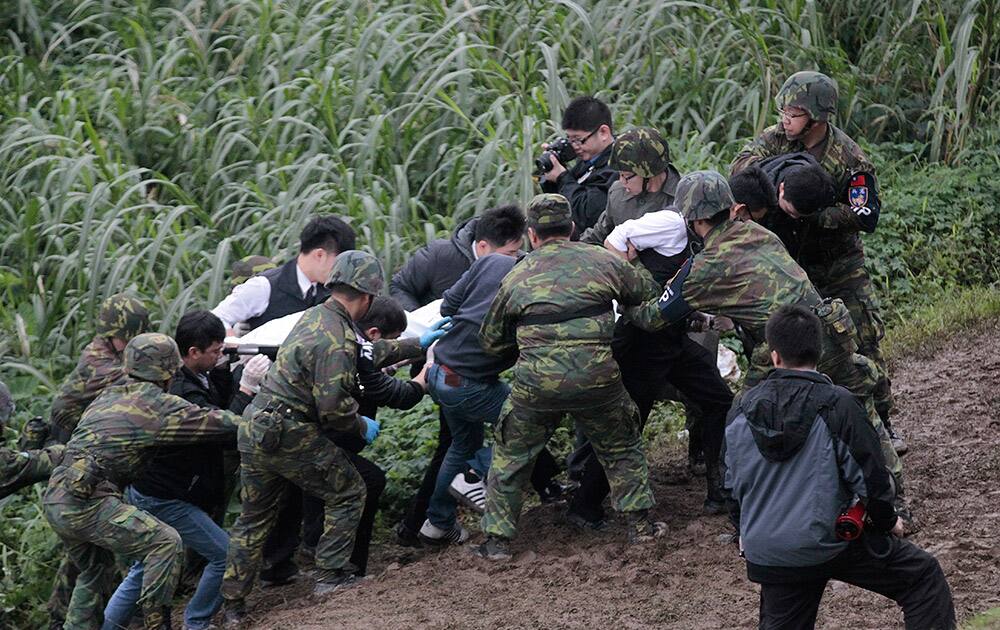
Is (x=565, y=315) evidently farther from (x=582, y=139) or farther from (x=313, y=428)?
(x=582, y=139)

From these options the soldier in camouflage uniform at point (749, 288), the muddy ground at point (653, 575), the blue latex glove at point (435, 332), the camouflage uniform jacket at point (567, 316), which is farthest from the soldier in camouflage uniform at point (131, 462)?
the soldier in camouflage uniform at point (749, 288)

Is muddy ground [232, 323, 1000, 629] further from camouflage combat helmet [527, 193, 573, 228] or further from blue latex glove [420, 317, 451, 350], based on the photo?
camouflage combat helmet [527, 193, 573, 228]

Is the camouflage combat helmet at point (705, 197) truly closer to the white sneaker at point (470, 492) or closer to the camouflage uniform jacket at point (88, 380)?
the white sneaker at point (470, 492)

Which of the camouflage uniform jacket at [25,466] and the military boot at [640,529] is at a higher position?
the camouflage uniform jacket at [25,466]

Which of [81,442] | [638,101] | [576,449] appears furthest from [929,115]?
[81,442]

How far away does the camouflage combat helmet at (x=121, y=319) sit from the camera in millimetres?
6980

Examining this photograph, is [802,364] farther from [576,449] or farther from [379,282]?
[576,449]

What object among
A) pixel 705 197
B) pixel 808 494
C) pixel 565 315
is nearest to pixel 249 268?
A: pixel 565 315

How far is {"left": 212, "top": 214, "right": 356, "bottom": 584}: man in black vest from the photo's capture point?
7.11 m

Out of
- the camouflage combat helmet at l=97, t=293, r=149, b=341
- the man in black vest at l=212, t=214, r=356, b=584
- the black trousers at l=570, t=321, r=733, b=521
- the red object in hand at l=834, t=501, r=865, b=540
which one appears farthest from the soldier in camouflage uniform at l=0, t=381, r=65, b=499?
the red object in hand at l=834, t=501, r=865, b=540

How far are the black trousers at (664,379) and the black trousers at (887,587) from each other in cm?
221

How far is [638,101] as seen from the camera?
10.4m

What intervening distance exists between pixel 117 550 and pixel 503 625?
1.88 metres

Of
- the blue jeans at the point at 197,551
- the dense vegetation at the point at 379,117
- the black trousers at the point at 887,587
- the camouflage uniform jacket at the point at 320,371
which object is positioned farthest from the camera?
the dense vegetation at the point at 379,117
